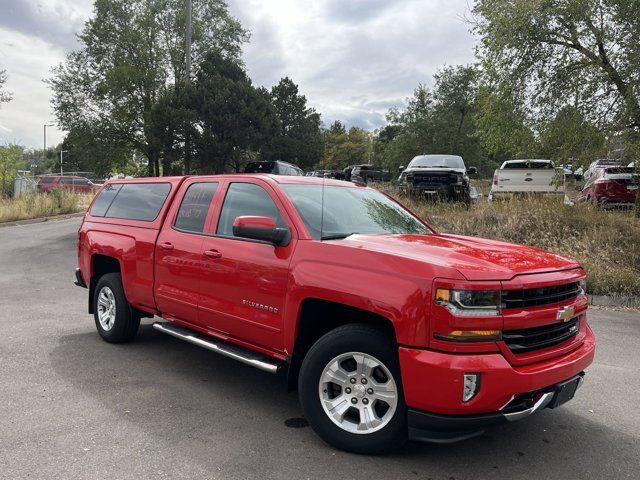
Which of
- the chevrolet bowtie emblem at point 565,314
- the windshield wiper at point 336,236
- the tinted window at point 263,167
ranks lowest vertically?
the chevrolet bowtie emblem at point 565,314

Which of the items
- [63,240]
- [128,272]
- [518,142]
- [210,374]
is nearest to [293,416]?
[210,374]

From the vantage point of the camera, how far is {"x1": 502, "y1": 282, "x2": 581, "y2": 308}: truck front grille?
300cm

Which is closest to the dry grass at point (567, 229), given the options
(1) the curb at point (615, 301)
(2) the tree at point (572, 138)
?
(1) the curb at point (615, 301)

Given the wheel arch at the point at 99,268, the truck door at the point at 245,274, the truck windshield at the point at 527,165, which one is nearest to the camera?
the truck door at the point at 245,274

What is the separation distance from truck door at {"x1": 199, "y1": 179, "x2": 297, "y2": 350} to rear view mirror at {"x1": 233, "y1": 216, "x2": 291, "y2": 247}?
127 mm

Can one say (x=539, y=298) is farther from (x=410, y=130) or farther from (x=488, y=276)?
(x=410, y=130)

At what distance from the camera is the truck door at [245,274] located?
147 inches

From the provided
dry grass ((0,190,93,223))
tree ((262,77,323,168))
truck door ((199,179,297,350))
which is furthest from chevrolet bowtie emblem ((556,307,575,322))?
tree ((262,77,323,168))

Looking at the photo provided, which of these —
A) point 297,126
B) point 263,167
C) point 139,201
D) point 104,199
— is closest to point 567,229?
point 139,201

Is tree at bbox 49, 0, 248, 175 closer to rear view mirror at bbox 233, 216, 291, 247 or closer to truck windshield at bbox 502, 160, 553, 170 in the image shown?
truck windshield at bbox 502, 160, 553, 170

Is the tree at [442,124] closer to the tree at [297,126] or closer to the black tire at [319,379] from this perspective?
the tree at [297,126]

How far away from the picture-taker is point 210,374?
4.79m

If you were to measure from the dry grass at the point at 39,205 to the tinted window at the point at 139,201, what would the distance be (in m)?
15.4

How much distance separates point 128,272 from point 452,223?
7969mm
